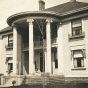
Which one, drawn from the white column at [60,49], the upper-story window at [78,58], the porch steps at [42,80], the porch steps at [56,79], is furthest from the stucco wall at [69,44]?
the porch steps at [42,80]

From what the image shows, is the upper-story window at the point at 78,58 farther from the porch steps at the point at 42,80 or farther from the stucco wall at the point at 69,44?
the porch steps at the point at 42,80

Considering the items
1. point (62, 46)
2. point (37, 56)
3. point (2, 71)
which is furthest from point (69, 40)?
point (2, 71)

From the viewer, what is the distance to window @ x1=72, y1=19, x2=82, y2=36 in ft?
72.7

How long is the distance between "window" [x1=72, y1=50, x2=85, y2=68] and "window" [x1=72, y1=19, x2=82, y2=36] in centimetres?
216

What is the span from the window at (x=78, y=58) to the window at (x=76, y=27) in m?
2.16

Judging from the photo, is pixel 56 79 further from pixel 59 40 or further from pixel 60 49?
pixel 59 40

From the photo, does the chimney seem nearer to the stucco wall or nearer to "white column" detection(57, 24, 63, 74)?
"white column" detection(57, 24, 63, 74)

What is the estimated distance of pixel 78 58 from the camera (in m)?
22.0

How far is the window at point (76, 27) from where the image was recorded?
22172mm

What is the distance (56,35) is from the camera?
25.1 metres

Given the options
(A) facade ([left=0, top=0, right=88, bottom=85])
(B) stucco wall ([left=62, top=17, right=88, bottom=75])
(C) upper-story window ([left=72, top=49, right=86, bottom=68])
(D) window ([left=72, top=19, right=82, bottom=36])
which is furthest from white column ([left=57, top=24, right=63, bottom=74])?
(D) window ([left=72, top=19, right=82, bottom=36])

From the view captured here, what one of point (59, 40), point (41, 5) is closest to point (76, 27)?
point (59, 40)

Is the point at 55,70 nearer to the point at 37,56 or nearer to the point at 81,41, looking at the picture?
the point at 37,56

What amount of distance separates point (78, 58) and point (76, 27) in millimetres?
3597
